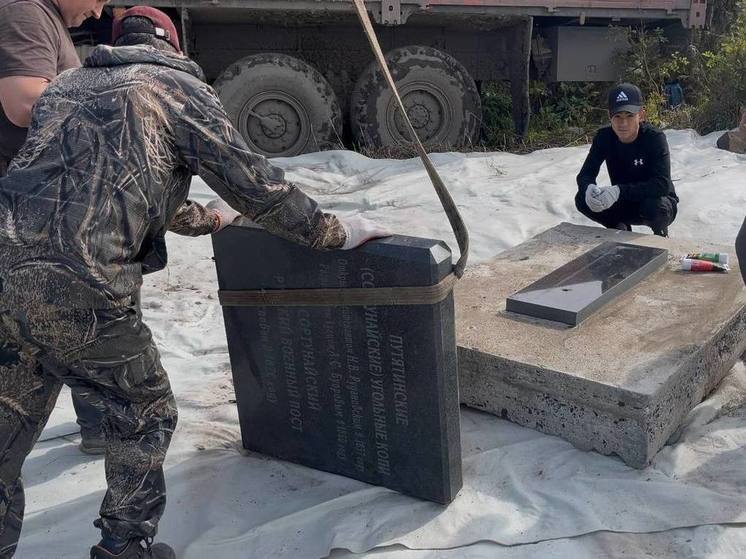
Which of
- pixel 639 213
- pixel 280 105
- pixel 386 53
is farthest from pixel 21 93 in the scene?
pixel 386 53

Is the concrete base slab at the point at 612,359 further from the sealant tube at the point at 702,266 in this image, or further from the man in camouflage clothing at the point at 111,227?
the man in camouflage clothing at the point at 111,227

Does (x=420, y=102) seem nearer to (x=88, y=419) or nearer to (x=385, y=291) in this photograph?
(x=88, y=419)

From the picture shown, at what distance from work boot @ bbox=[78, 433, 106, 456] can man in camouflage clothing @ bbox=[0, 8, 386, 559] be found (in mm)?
682

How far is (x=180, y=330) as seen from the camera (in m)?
3.56

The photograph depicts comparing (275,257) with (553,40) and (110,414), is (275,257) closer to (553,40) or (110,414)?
(110,414)

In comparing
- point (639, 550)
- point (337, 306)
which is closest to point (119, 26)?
point (337, 306)

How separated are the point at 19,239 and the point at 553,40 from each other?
6870mm

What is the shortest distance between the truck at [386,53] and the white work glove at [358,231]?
467 cm

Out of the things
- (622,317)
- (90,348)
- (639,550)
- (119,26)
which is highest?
(119,26)

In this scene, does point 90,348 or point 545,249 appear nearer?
point 90,348

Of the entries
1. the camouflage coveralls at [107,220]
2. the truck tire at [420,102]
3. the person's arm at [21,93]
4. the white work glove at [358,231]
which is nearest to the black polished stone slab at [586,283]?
the white work glove at [358,231]

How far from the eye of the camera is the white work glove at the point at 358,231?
205cm

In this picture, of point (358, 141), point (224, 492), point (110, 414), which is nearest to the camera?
point (110, 414)

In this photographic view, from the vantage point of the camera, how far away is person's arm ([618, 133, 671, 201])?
3.87m
